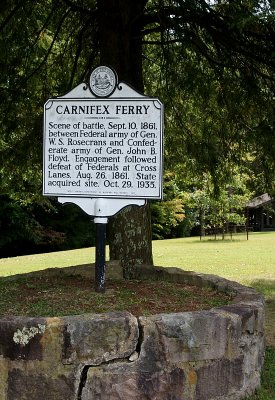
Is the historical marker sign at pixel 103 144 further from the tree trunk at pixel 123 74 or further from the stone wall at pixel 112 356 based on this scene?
the tree trunk at pixel 123 74

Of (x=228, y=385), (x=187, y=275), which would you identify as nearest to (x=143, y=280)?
(x=187, y=275)

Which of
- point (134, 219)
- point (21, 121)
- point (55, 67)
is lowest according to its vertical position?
point (134, 219)

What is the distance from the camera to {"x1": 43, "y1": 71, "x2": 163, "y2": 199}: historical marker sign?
5141 millimetres

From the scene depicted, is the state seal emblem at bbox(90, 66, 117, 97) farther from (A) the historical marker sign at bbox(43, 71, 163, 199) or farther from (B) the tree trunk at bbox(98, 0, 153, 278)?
(B) the tree trunk at bbox(98, 0, 153, 278)

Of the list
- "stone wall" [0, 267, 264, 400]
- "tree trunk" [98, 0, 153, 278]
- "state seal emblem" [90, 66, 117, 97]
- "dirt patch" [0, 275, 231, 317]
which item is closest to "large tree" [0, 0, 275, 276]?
"tree trunk" [98, 0, 153, 278]

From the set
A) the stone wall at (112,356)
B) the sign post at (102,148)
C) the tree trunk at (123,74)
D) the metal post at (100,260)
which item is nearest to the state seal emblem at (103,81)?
the sign post at (102,148)

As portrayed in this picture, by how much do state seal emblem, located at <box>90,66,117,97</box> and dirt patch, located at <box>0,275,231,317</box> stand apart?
1.93m

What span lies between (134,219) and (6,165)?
3497mm

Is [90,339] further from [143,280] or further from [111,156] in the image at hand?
[143,280]

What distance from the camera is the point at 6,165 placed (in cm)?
940

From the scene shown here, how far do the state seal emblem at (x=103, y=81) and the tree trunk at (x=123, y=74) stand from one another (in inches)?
61.6

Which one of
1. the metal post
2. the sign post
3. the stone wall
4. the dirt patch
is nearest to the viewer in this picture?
the stone wall

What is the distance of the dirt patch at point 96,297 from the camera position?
4.73 m

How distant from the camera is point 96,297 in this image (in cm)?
512
